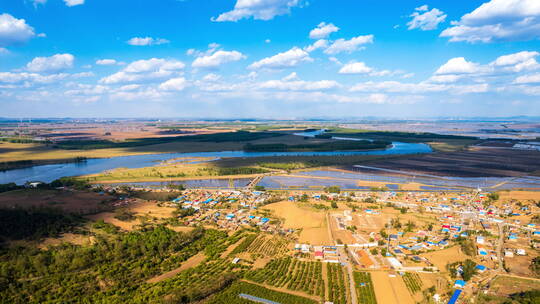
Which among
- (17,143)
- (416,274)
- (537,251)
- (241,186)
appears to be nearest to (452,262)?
(416,274)

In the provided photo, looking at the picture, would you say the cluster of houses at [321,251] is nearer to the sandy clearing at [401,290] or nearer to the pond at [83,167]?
the sandy clearing at [401,290]

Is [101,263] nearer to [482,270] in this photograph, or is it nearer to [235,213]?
[235,213]

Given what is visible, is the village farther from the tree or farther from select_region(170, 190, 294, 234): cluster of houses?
the tree

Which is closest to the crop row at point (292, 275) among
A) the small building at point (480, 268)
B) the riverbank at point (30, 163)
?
the small building at point (480, 268)

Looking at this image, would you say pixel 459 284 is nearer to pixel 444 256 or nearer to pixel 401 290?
pixel 401 290

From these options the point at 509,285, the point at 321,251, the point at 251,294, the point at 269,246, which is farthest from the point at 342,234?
the point at 509,285
